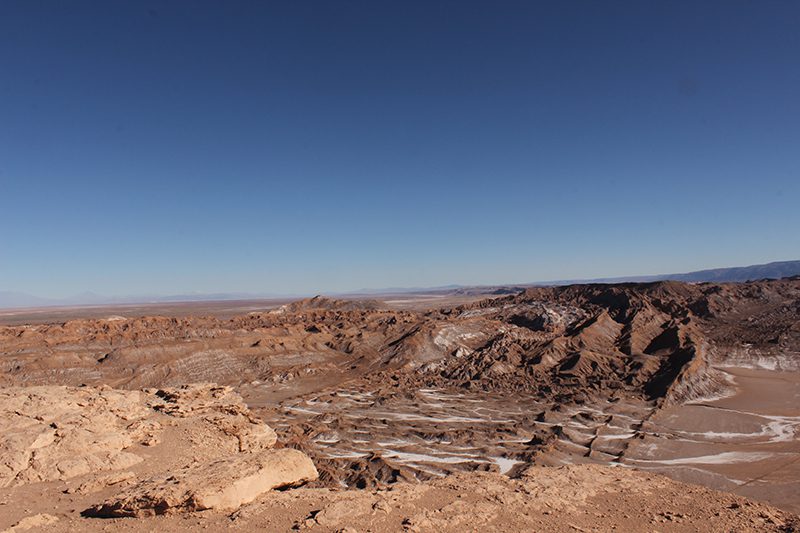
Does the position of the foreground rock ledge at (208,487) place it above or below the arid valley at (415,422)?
Result: above

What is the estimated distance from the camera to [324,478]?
63.2 feet

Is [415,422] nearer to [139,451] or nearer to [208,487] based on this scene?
[139,451]

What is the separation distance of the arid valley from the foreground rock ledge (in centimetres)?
4

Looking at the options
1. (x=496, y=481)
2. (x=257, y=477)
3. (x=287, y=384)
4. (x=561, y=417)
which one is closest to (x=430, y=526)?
(x=496, y=481)

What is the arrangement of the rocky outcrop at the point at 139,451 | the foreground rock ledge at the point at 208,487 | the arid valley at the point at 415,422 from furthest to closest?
1. the arid valley at the point at 415,422
2. the rocky outcrop at the point at 139,451
3. the foreground rock ledge at the point at 208,487

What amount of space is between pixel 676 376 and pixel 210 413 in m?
32.9

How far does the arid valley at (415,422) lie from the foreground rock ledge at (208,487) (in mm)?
41

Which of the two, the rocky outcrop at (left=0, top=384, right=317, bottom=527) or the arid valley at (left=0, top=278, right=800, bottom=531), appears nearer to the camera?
the rocky outcrop at (left=0, top=384, right=317, bottom=527)

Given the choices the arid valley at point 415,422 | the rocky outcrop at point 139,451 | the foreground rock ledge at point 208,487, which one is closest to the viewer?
the foreground rock ledge at point 208,487

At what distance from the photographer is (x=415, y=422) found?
2831 centimetres

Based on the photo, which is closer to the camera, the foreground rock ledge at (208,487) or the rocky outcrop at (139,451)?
the foreground rock ledge at (208,487)

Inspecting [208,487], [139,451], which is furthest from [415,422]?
[208,487]

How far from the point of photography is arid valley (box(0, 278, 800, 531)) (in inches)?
381

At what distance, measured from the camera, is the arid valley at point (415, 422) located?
9.67m
